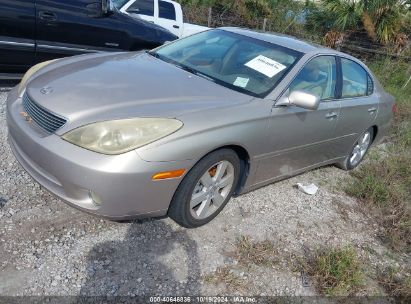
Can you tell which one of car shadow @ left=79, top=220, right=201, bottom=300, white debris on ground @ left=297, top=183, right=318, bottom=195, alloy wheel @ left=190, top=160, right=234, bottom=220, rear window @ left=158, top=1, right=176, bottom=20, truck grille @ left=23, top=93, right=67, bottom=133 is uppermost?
truck grille @ left=23, top=93, right=67, bottom=133

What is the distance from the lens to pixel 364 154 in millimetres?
5457

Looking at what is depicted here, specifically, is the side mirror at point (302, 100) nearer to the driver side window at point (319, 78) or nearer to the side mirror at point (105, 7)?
the driver side window at point (319, 78)

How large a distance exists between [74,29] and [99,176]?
3691 mm

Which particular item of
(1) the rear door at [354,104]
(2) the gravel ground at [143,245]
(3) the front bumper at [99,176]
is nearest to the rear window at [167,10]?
(1) the rear door at [354,104]

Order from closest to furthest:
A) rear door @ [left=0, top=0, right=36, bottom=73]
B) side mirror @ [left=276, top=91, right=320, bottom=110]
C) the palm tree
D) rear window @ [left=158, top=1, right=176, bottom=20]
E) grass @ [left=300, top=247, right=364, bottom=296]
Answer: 1. grass @ [left=300, top=247, right=364, bottom=296]
2. side mirror @ [left=276, top=91, right=320, bottom=110]
3. rear door @ [left=0, top=0, right=36, bottom=73]
4. rear window @ [left=158, top=1, right=176, bottom=20]
5. the palm tree

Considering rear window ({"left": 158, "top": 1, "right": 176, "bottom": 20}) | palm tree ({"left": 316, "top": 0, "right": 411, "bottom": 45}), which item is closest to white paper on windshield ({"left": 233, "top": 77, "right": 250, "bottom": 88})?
rear window ({"left": 158, "top": 1, "right": 176, "bottom": 20})

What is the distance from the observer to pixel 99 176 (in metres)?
2.61

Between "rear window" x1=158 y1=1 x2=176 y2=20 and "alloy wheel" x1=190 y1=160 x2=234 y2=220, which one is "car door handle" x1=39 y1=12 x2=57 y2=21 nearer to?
"alloy wheel" x1=190 y1=160 x2=234 y2=220

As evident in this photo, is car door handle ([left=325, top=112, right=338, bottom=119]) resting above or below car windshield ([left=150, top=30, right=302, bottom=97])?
below

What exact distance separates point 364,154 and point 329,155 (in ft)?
3.82

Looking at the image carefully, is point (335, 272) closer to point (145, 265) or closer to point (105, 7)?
point (145, 265)

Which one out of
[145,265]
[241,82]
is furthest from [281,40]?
[145,265]

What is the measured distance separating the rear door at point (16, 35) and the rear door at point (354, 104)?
12.3 ft

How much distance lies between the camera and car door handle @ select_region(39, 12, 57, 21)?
17.3ft
